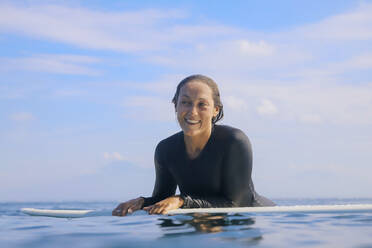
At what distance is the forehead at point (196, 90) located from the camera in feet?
18.2

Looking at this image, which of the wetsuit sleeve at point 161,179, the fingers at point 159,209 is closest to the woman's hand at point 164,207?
the fingers at point 159,209

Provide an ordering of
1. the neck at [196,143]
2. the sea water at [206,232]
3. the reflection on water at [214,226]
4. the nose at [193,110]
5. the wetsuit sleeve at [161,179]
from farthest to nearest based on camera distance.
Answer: the wetsuit sleeve at [161,179]
the neck at [196,143]
the nose at [193,110]
the reflection on water at [214,226]
the sea water at [206,232]

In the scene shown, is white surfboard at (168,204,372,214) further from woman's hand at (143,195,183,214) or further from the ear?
the ear

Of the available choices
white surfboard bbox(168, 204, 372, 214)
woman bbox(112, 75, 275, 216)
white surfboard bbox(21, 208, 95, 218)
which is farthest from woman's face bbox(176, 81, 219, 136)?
white surfboard bbox(21, 208, 95, 218)

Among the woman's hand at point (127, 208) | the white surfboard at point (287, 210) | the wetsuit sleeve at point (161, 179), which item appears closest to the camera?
the white surfboard at point (287, 210)

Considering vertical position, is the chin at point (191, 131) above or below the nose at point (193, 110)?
below

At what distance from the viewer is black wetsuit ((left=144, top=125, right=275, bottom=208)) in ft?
18.6

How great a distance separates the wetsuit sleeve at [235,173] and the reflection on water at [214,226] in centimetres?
61

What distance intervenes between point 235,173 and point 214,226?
162 cm

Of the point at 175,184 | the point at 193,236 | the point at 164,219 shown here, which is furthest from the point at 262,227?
the point at 175,184

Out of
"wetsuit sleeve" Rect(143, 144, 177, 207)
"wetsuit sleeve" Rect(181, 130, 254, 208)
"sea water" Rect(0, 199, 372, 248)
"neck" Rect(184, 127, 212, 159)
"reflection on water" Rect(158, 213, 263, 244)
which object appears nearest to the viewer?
"sea water" Rect(0, 199, 372, 248)

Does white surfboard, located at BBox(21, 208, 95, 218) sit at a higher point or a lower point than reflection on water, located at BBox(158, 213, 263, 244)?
higher

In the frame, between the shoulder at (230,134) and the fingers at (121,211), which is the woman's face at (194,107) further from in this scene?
the fingers at (121,211)

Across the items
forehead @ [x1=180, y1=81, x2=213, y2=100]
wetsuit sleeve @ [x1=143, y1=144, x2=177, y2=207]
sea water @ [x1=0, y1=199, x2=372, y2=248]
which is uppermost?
forehead @ [x1=180, y1=81, x2=213, y2=100]
